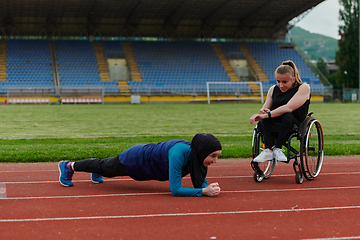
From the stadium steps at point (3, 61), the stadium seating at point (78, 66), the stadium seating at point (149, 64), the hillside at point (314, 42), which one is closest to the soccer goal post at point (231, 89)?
the stadium seating at point (149, 64)

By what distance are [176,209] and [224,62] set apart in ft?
127

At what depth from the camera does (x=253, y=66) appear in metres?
41.5

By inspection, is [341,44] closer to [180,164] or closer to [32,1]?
[32,1]

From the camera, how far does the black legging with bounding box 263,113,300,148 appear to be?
17.0ft

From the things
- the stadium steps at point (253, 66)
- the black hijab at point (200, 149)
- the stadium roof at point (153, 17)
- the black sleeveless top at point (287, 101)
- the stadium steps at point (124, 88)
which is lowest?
the black hijab at point (200, 149)

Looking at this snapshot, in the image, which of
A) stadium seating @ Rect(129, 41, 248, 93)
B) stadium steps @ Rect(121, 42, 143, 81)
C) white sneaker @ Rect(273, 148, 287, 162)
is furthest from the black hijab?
stadium steps @ Rect(121, 42, 143, 81)

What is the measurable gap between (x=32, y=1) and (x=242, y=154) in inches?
1225

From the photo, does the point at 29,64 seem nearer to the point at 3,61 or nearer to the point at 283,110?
Answer: the point at 3,61

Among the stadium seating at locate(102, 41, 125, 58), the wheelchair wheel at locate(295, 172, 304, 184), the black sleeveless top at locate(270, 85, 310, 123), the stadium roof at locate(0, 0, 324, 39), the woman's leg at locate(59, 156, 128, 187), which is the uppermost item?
the stadium roof at locate(0, 0, 324, 39)

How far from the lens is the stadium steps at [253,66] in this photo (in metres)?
38.2

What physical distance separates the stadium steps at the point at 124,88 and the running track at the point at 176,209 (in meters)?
30.2

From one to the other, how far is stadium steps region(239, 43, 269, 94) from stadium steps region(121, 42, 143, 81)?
1020 centimetres

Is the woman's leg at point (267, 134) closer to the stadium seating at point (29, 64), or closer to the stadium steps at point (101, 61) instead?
the stadium seating at point (29, 64)

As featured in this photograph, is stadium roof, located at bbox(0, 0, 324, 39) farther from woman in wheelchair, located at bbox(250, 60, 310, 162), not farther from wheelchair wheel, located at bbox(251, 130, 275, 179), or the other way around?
woman in wheelchair, located at bbox(250, 60, 310, 162)
